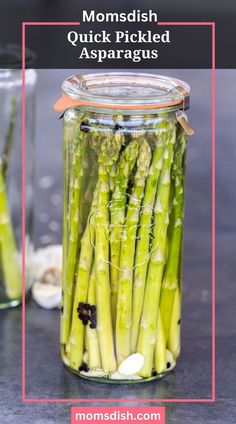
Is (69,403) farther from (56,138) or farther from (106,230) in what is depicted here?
(56,138)

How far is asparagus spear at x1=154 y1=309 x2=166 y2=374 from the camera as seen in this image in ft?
3.71

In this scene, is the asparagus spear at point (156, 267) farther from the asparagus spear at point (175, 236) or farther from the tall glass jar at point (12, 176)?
the tall glass jar at point (12, 176)

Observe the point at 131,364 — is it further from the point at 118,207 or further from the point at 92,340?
the point at 118,207

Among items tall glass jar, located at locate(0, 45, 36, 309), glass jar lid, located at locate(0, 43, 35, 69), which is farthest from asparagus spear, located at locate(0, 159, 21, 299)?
glass jar lid, located at locate(0, 43, 35, 69)

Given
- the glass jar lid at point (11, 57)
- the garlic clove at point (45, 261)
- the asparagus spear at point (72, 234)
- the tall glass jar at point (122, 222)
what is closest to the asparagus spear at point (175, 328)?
the tall glass jar at point (122, 222)

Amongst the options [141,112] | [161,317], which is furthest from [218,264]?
[141,112]

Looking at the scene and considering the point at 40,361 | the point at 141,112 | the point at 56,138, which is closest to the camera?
the point at 141,112

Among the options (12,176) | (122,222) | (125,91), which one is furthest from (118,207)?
(12,176)

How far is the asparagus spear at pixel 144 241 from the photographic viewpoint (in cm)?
107

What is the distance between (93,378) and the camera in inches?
44.6

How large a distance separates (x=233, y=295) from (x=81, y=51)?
37cm

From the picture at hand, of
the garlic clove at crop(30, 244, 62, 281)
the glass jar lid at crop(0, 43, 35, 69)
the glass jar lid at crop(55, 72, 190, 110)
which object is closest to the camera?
the glass jar lid at crop(55, 72, 190, 110)

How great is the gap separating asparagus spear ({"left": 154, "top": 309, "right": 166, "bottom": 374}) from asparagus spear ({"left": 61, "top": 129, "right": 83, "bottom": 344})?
95 mm

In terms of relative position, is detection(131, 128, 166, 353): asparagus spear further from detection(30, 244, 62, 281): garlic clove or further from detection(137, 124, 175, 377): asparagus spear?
detection(30, 244, 62, 281): garlic clove
